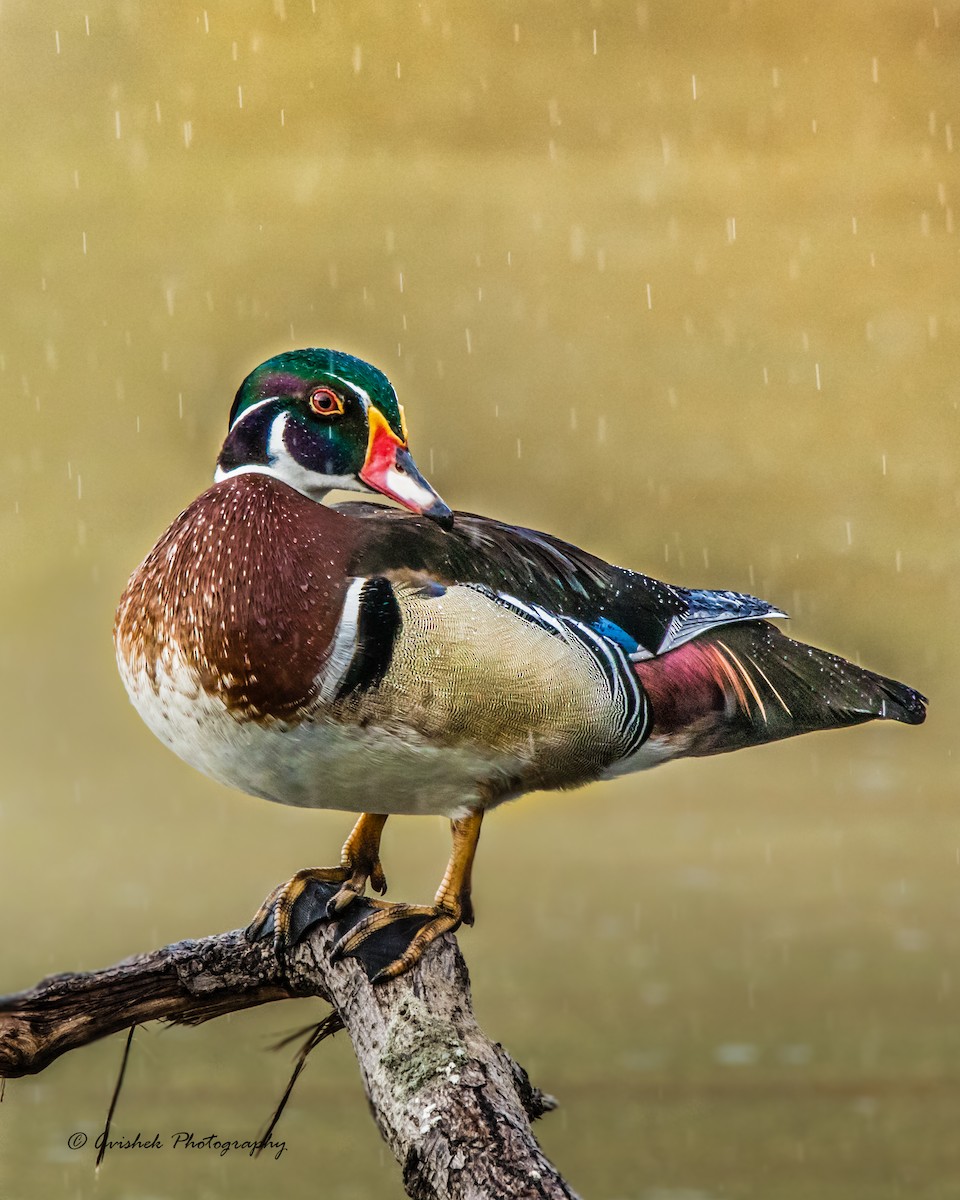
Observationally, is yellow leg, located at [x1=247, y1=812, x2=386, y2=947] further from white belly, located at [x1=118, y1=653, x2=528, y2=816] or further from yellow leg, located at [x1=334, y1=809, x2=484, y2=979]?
white belly, located at [x1=118, y1=653, x2=528, y2=816]

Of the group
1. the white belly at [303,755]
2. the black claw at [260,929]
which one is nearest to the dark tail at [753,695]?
the white belly at [303,755]

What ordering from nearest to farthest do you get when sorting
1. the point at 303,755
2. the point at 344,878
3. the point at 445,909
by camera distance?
the point at 303,755
the point at 445,909
the point at 344,878

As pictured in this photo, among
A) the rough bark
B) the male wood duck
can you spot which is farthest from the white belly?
the rough bark

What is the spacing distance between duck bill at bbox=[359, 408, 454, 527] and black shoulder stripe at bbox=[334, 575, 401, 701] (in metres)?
0.07

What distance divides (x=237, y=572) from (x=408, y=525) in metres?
0.17

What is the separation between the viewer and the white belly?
114 centimetres

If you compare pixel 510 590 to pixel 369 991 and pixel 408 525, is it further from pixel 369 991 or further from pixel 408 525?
pixel 369 991

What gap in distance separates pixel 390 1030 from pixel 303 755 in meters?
0.25

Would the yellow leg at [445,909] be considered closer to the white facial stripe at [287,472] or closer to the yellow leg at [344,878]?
the yellow leg at [344,878]

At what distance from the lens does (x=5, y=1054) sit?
49.6 inches

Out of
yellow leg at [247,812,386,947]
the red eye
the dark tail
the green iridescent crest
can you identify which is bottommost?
yellow leg at [247,812,386,947]

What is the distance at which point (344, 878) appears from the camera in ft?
4.60

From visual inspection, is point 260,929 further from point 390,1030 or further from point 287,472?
point 287,472

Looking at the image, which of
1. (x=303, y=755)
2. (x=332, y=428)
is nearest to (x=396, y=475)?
(x=332, y=428)
